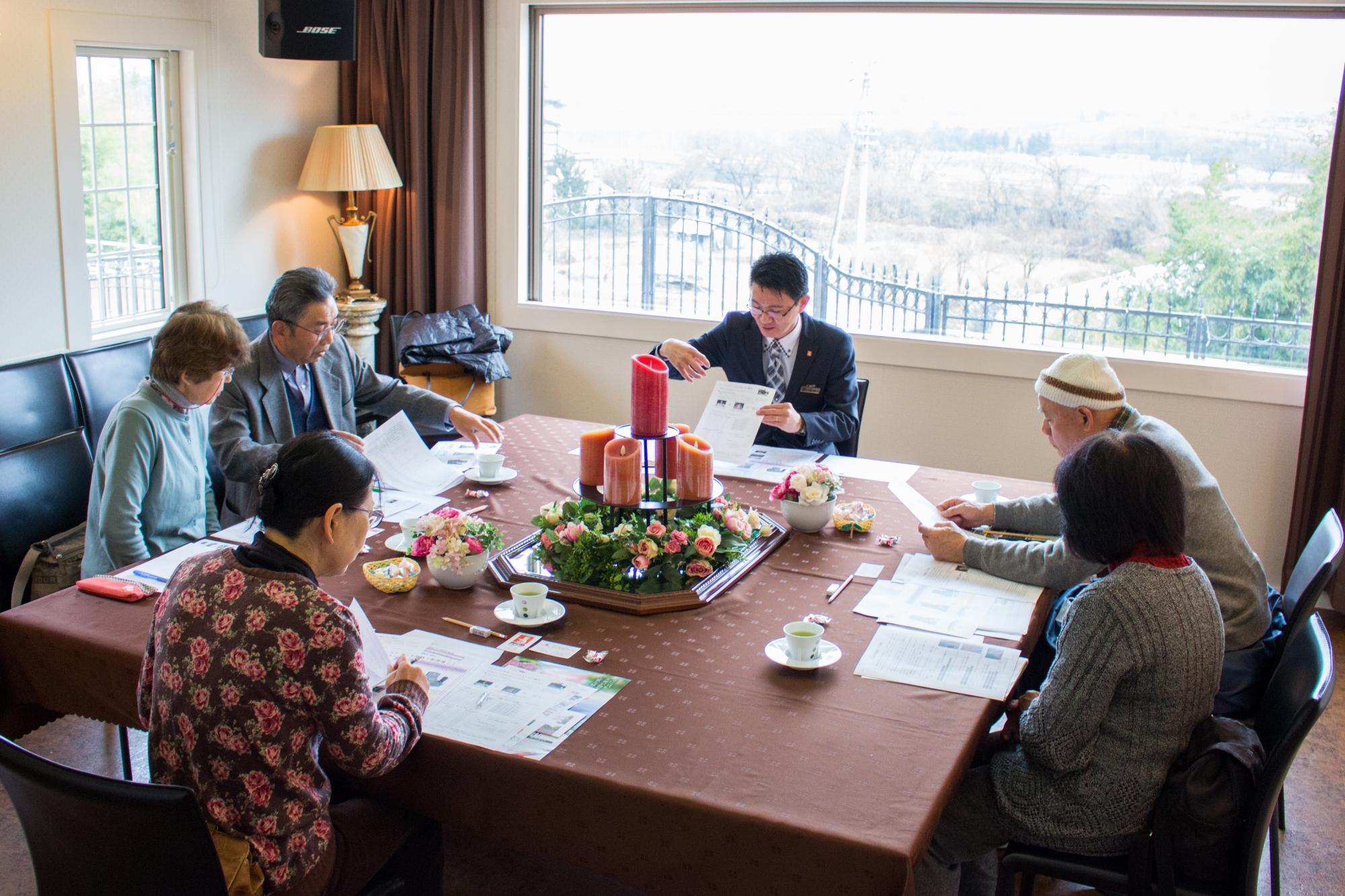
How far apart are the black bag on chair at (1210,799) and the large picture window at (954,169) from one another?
2875 millimetres

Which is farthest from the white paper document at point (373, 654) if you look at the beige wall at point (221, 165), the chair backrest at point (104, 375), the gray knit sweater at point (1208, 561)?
the beige wall at point (221, 165)

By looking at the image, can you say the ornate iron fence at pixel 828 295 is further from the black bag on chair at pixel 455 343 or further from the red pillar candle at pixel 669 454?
the red pillar candle at pixel 669 454

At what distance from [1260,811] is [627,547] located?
1164mm

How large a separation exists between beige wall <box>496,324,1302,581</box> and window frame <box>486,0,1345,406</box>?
0.04m

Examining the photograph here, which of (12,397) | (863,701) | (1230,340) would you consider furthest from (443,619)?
(1230,340)

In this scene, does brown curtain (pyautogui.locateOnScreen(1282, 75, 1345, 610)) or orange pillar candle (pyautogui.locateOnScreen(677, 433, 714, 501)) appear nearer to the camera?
orange pillar candle (pyautogui.locateOnScreen(677, 433, 714, 501))

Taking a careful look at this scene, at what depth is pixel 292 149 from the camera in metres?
5.08

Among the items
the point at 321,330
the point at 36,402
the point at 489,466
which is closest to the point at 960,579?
the point at 489,466

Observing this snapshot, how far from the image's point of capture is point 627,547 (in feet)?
7.59

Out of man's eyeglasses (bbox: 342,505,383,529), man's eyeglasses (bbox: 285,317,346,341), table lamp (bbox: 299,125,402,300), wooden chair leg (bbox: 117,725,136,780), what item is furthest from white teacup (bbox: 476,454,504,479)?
table lamp (bbox: 299,125,402,300)

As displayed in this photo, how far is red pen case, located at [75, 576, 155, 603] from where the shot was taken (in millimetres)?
2221

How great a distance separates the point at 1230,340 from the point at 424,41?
11.5 ft

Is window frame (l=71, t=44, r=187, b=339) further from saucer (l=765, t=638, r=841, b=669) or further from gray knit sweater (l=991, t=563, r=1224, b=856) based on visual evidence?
gray knit sweater (l=991, t=563, r=1224, b=856)

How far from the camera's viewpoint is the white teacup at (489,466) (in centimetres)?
303
